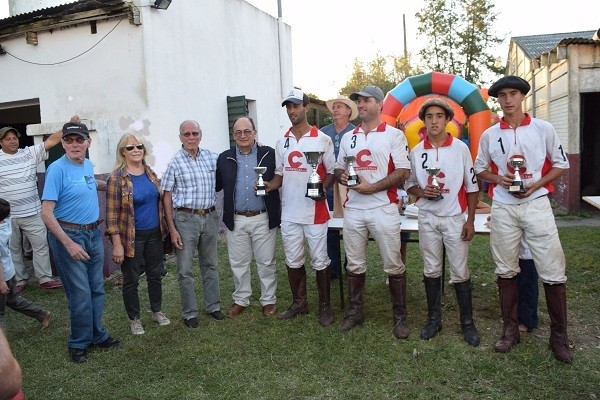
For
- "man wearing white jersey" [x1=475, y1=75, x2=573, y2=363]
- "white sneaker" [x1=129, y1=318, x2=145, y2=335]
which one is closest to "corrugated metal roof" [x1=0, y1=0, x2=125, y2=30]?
"white sneaker" [x1=129, y1=318, x2=145, y2=335]

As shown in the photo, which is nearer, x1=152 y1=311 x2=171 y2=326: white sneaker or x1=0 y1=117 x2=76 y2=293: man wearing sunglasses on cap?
x1=152 y1=311 x2=171 y2=326: white sneaker

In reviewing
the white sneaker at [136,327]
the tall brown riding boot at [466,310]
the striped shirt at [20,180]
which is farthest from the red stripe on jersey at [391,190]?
the striped shirt at [20,180]

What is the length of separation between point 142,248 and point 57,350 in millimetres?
1203

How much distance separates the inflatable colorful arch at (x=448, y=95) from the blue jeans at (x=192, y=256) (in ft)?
12.6

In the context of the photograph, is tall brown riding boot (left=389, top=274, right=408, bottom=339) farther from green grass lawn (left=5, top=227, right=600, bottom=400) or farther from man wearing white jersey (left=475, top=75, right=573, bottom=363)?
man wearing white jersey (left=475, top=75, right=573, bottom=363)

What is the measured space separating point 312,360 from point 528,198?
85.4 inches

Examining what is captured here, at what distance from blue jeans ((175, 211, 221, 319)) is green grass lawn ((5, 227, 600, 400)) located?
9.0 inches

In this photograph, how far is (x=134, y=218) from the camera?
4719 millimetres

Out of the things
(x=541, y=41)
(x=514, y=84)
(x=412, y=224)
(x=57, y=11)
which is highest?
(x=541, y=41)

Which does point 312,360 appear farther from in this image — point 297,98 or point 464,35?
point 464,35

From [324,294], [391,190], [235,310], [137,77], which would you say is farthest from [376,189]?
[137,77]

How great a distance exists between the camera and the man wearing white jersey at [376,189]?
180 inches

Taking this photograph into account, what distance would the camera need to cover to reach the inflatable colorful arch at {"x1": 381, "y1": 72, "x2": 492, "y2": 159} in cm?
800

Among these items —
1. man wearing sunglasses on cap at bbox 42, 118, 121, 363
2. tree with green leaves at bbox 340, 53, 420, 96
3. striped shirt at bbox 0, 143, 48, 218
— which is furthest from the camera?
tree with green leaves at bbox 340, 53, 420, 96
